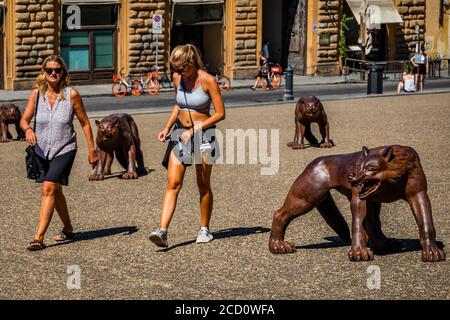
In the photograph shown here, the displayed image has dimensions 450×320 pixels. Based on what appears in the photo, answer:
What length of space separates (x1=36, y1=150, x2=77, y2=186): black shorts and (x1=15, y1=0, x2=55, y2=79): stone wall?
80.4 ft

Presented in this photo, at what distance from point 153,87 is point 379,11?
1018 cm

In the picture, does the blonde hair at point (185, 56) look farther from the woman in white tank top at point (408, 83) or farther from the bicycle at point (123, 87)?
the bicycle at point (123, 87)

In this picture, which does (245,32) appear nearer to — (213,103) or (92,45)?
(92,45)

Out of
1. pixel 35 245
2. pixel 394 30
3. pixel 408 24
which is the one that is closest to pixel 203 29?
pixel 394 30

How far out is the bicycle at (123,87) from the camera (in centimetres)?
3609

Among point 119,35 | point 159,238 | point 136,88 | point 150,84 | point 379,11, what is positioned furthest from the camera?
point 379,11

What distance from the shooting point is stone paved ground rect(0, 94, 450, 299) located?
35.1 ft

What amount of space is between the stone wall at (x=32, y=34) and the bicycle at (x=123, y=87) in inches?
88.7

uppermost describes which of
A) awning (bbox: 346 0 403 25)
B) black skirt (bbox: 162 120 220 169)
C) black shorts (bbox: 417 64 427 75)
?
awning (bbox: 346 0 403 25)

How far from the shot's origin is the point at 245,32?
40750mm

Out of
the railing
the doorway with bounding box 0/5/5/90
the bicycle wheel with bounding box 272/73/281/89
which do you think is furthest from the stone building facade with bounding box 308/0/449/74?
the doorway with bounding box 0/5/5/90

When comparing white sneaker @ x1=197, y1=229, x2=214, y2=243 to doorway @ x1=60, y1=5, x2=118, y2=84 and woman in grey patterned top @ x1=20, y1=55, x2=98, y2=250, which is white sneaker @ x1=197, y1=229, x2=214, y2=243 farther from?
doorway @ x1=60, y1=5, x2=118, y2=84

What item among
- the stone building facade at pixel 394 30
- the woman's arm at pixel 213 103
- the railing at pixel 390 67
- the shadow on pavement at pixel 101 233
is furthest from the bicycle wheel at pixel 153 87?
the woman's arm at pixel 213 103
